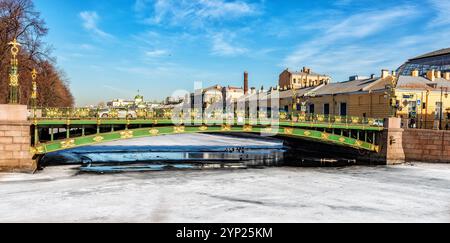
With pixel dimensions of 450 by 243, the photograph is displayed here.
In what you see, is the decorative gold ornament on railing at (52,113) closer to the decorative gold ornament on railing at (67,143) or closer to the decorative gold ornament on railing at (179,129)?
the decorative gold ornament on railing at (67,143)

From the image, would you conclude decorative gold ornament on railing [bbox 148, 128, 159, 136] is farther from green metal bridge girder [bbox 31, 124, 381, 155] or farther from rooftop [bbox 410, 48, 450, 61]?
rooftop [bbox 410, 48, 450, 61]

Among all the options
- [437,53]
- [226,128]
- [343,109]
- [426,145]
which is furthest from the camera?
[437,53]

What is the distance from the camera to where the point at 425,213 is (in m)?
15.3

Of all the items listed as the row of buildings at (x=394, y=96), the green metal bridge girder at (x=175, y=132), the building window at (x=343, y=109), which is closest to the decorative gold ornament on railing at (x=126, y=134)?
the green metal bridge girder at (x=175, y=132)

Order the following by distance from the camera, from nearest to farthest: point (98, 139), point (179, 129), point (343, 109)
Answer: point (98, 139) → point (179, 129) → point (343, 109)

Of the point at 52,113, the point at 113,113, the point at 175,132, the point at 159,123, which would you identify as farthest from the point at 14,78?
the point at 175,132

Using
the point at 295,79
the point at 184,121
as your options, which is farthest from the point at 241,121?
the point at 295,79

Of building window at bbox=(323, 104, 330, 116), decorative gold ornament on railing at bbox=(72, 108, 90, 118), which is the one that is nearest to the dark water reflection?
decorative gold ornament on railing at bbox=(72, 108, 90, 118)

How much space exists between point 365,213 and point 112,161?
23465mm

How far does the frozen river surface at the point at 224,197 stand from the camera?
14.0 metres

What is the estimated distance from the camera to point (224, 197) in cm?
1770

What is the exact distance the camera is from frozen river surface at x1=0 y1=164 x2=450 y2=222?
46.1 feet

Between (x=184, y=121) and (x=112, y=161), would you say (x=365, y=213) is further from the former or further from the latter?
(x=112, y=161)

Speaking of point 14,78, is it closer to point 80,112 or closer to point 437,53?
point 80,112
